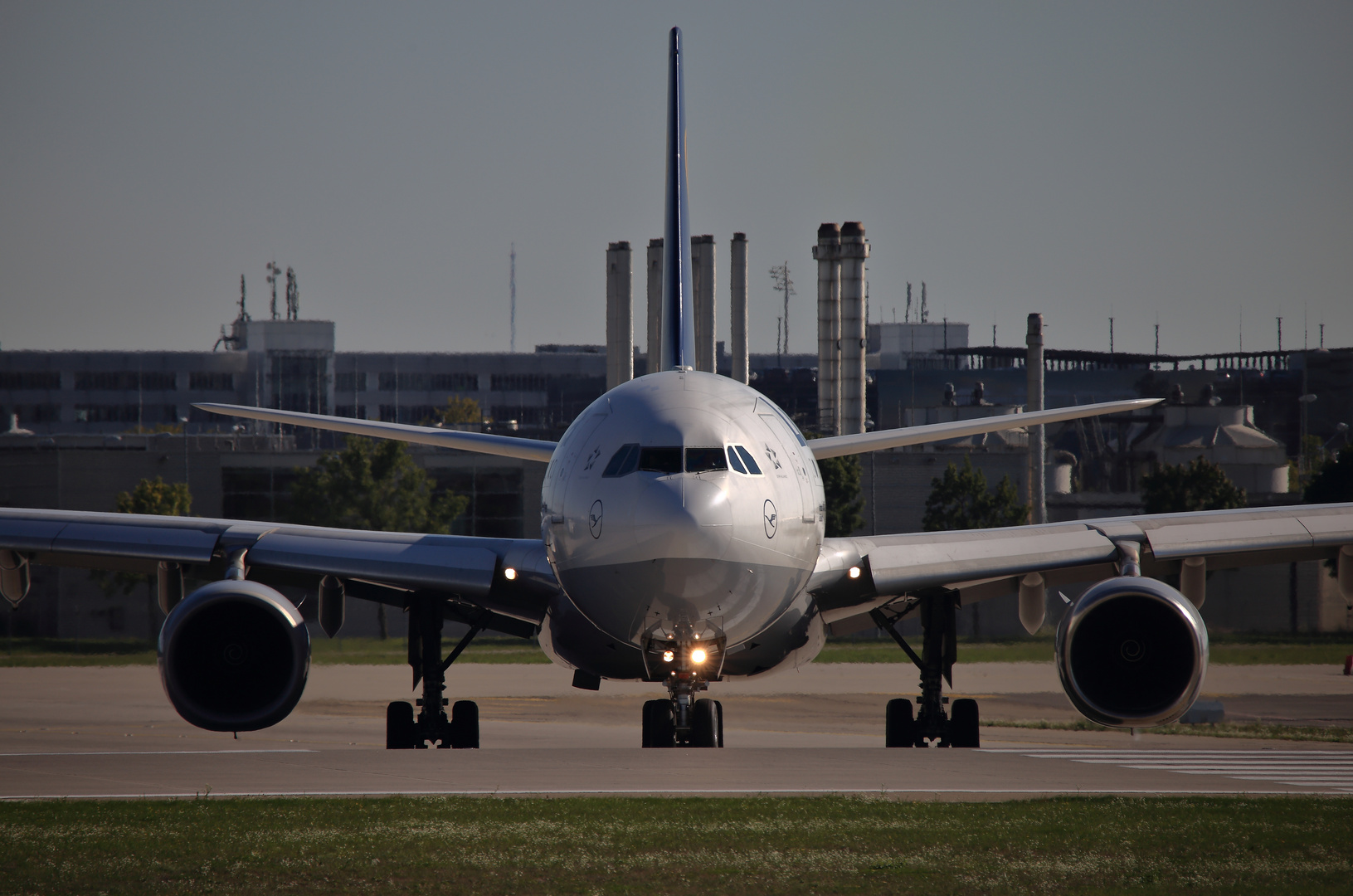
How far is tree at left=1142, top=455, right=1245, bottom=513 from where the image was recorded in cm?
6200

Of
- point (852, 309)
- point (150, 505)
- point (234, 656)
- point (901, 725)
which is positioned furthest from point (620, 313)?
point (234, 656)

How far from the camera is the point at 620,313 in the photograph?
6744 centimetres

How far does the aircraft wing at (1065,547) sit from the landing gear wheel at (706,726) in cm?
200

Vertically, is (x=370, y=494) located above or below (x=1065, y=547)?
below

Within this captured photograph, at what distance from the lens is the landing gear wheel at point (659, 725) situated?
18.2m

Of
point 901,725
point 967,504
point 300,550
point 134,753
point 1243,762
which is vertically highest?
point 300,550

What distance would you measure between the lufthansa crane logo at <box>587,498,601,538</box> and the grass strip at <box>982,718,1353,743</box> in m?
14.9

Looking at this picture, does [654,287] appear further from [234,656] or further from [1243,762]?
[234,656]

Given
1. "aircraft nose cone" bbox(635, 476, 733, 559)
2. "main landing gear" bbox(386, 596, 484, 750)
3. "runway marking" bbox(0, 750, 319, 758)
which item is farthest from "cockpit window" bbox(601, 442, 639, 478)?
"runway marking" bbox(0, 750, 319, 758)

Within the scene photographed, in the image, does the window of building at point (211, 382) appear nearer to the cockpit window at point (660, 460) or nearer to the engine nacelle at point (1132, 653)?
the engine nacelle at point (1132, 653)

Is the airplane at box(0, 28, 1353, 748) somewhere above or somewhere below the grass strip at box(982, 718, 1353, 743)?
above

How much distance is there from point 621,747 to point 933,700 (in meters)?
5.86

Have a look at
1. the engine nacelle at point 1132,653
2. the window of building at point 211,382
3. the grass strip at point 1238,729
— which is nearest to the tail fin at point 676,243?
the engine nacelle at point 1132,653

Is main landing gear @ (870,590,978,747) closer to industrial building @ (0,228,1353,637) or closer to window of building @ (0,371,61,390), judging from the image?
industrial building @ (0,228,1353,637)
